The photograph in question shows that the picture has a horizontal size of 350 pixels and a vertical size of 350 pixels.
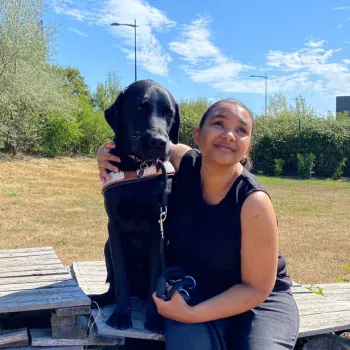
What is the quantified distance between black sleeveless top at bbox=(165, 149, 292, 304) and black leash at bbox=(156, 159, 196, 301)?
64 millimetres

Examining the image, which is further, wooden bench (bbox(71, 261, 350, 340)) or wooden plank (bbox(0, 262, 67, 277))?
wooden plank (bbox(0, 262, 67, 277))

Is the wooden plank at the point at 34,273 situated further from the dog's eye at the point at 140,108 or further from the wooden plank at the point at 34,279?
the dog's eye at the point at 140,108

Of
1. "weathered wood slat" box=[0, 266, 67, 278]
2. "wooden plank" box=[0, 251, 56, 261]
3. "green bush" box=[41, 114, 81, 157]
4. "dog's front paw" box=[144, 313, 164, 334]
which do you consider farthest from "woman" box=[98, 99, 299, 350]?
"green bush" box=[41, 114, 81, 157]

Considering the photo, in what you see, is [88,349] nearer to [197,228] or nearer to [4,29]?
[197,228]

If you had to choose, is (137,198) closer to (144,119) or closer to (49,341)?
(144,119)

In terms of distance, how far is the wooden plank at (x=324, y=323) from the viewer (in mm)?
2365

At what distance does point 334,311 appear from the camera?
2639 millimetres

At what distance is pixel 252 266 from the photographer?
196 cm

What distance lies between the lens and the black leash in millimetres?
2018

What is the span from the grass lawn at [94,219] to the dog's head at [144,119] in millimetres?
2720

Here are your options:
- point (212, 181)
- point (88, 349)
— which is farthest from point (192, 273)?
point (88, 349)

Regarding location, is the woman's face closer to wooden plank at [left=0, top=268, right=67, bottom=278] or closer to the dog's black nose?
the dog's black nose

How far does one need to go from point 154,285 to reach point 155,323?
19 cm

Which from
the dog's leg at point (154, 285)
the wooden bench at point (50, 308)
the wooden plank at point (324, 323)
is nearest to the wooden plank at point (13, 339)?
the wooden bench at point (50, 308)
